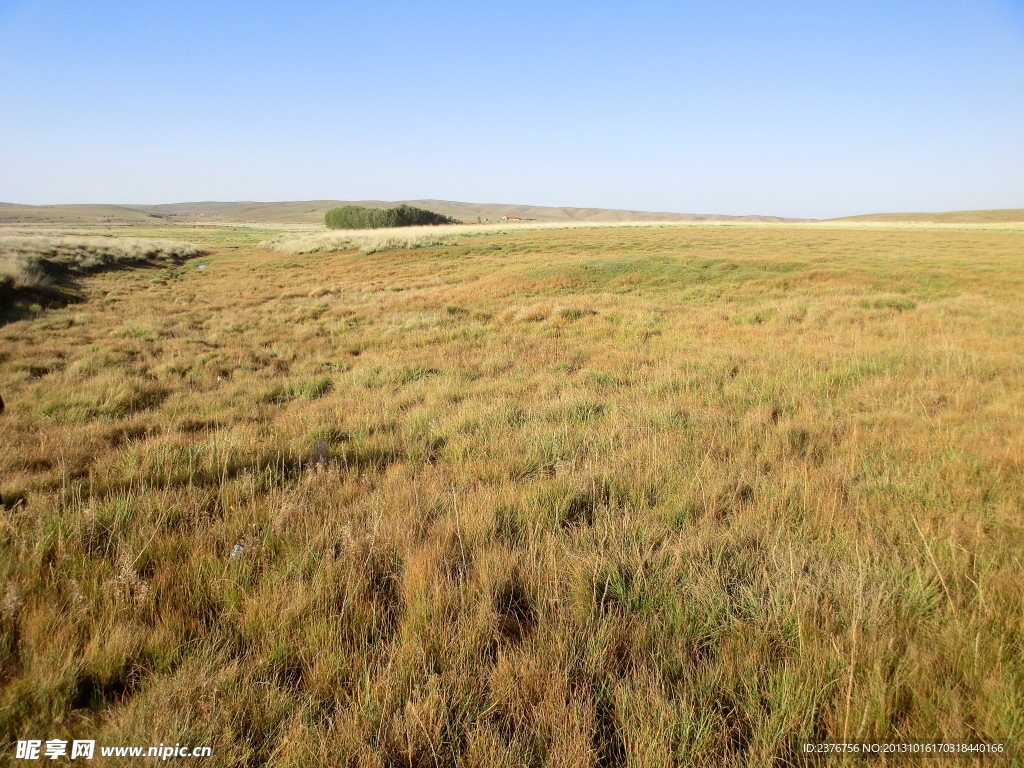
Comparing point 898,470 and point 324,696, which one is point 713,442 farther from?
point 324,696

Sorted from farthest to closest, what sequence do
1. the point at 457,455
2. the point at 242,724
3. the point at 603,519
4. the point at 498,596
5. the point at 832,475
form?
the point at 457,455 → the point at 832,475 → the point at 603,519 → the point at 498,596 → the point at 242,724

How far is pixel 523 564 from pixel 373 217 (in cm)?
8459

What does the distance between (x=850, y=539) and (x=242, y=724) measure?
3074 mm

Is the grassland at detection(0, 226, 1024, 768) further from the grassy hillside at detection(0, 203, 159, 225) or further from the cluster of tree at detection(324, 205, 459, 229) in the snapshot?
the grassy hillside at detection(0, 203, 159, 225)

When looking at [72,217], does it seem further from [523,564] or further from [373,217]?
[523,564]

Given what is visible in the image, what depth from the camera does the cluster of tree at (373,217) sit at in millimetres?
78812

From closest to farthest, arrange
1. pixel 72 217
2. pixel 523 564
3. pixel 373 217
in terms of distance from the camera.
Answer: pixel 523 564, pixel 373 217, pixel 72 217

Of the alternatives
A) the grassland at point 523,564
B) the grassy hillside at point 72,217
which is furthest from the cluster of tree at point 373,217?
the grassland at point 523,564

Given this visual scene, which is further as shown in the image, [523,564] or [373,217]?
[373,217]

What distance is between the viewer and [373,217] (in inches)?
3103

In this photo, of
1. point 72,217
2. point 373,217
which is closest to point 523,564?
point 373,217

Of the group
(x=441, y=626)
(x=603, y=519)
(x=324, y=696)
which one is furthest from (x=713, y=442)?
(x=324, y=696)

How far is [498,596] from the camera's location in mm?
2328

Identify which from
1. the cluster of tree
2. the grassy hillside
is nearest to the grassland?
the cluster of tree
